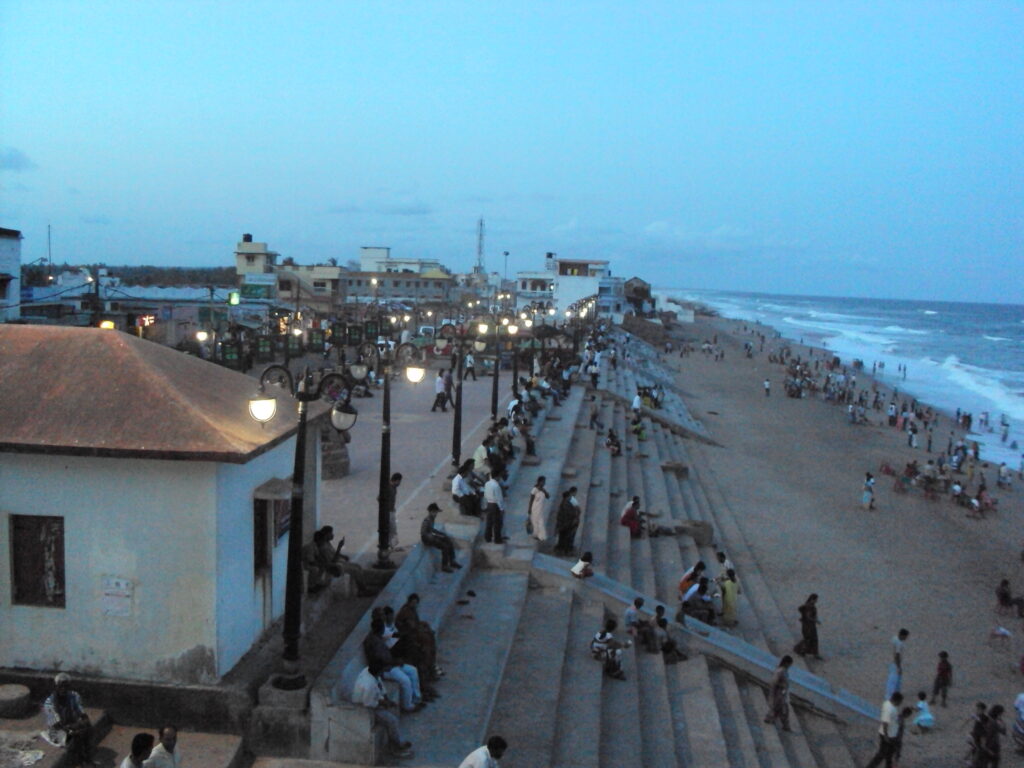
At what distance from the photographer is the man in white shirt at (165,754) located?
6238mm

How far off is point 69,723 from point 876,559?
1697 centimetres

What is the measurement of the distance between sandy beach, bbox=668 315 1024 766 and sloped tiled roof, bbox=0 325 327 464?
930 cm

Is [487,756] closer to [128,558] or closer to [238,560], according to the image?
[238,560]

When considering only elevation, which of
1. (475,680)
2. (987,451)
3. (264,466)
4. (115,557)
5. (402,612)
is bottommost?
(987,451)

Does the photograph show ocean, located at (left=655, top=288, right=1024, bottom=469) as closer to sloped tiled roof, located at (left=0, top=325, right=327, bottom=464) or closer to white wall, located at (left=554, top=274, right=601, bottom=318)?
white wall, located at (left=554, top=274, right=601, bottom=318)

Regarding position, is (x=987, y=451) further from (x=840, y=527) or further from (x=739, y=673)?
(x=739, y=673)

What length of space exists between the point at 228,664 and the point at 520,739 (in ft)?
8.89

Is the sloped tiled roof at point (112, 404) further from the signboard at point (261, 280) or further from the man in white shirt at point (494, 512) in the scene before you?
the signboard at point (261, 280)

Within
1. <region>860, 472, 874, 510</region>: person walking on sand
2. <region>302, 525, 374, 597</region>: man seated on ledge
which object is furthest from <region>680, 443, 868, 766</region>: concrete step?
<region>302, 525, 374, 597</region>: man seated on ledge

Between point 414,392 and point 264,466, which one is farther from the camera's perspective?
point 414,392

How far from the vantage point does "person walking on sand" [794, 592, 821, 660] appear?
13.5 meters

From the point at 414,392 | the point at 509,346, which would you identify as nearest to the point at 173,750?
the point at 414,392

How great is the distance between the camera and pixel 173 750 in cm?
643

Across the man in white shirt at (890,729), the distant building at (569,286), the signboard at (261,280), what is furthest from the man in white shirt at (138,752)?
the distant building at (569,286)
